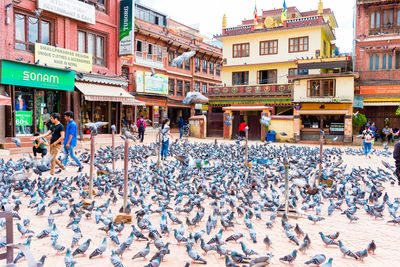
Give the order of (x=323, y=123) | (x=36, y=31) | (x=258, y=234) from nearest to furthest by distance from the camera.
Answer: (x=258, y=234) < (x=36, y=31) < (x=323, y=123)

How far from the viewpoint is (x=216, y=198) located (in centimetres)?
745

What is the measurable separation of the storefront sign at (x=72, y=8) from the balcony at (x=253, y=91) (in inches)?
603

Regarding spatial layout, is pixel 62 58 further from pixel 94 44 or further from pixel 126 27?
pixel 126 27

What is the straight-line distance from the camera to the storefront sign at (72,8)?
16344 millimetres

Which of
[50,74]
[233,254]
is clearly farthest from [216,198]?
[50,74]

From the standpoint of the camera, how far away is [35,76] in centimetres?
1598

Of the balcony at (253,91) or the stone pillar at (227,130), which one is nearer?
the balcony at (253,91)

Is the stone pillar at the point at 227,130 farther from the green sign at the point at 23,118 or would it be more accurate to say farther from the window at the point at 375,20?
the green sign at the point at 23,118

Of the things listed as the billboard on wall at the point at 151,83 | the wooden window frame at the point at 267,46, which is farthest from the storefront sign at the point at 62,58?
the wooden window frame at the point at 267,46

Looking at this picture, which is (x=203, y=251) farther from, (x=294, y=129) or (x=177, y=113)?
(x=177, y=113)

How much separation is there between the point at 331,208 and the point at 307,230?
3.57ft

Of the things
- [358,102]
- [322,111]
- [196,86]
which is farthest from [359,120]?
[196,86]

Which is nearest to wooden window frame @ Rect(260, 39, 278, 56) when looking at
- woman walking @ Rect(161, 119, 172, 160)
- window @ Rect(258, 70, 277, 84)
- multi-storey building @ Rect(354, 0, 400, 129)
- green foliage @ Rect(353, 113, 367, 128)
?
window @ Rect(258, 70, 277, 84)

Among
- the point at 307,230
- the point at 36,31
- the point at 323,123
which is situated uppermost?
the point at 36,31
